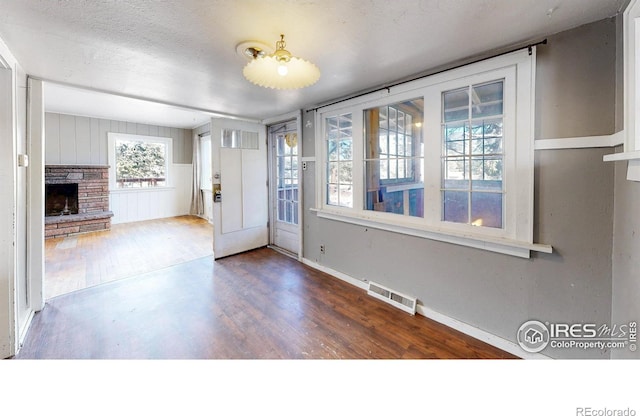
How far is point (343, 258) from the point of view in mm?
3025

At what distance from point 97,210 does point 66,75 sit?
445 centimetres

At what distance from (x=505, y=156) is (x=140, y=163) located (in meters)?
7.36

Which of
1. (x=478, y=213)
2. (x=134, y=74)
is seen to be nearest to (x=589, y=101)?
(x=478, y=213)

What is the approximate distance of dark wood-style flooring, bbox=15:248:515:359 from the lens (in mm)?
1784

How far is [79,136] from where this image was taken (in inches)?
211

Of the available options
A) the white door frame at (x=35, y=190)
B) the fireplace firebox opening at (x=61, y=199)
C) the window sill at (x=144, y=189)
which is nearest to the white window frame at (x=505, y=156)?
the white door frame at (x=35, y=190)

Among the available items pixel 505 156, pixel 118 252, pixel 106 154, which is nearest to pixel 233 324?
pixel 505 156

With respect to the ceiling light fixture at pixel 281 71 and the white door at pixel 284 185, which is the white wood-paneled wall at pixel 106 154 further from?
the ceiling light fixture at pixel 281 71

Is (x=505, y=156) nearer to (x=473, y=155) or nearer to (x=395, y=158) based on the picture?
(x=473, y=155)
